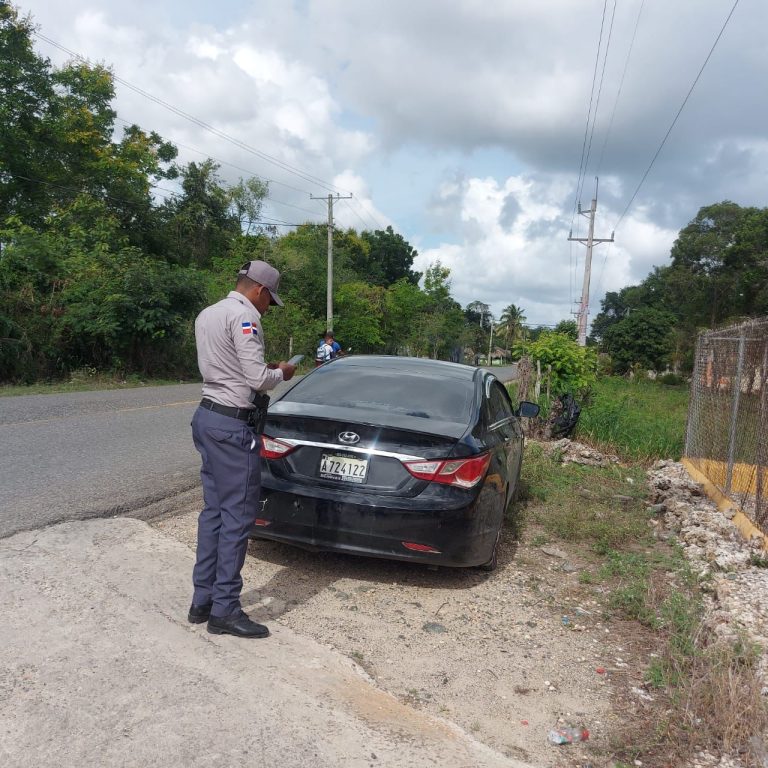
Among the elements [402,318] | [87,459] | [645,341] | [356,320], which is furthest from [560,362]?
[645,341]

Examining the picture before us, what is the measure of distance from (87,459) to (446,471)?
15.9ft

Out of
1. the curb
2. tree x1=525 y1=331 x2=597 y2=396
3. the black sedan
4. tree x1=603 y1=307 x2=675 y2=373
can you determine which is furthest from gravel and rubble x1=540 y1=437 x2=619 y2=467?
tree x1=603 y1=307 x2=675 y2=373

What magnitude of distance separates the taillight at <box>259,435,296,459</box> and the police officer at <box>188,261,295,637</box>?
85 centimetres

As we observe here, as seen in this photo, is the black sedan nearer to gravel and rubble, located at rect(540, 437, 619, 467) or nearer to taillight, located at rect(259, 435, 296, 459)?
taillight, located at rect(259, 435, 296, 459)

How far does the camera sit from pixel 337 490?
14.4 ft

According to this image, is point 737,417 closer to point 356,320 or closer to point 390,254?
point 356,320

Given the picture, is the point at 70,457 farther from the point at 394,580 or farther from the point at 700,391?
the point at 700,391

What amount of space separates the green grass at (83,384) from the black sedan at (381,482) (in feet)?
40.3

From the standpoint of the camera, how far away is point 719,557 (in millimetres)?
5168

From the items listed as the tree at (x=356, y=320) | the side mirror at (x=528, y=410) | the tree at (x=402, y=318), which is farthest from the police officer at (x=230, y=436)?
the tree at (x=402, y=318)

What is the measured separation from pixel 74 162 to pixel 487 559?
36.0m

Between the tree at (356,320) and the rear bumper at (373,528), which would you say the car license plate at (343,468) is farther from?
the tree at (356,320)

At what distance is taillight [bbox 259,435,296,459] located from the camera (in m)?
4.55

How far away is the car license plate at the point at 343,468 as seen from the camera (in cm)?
437
